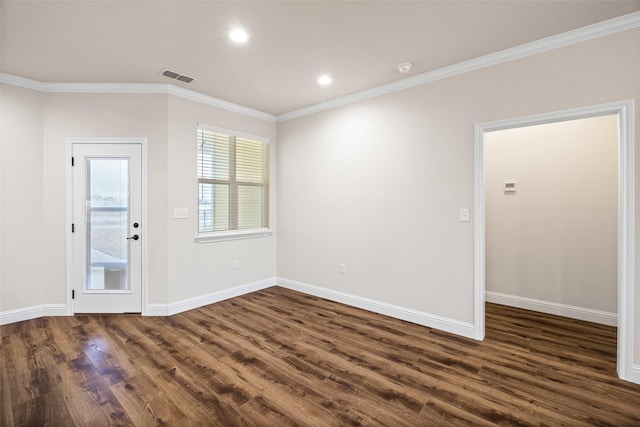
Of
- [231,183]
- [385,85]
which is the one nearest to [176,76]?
[231,183]

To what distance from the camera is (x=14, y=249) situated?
3.38 meters

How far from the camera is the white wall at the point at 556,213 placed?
11.0 ft

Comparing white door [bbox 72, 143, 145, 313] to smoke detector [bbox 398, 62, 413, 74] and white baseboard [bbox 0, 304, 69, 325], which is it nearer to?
white baseboard [bbox 0, 304, 69, 325]

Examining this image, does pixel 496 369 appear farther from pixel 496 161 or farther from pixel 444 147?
pixel 496 161

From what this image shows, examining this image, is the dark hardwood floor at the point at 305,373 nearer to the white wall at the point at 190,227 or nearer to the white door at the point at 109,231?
the white door at the point at 109,231

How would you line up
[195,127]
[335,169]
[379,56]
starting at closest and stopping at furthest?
[379,56] < [195,127] < [335,169]

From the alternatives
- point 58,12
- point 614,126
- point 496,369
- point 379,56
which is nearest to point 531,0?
point 379,56

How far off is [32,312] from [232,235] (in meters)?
2.39

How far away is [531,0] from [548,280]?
3.13 m

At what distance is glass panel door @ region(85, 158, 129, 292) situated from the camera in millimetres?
3637

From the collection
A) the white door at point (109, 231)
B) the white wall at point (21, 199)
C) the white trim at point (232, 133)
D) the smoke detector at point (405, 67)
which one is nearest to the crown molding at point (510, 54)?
the smoke detector at point (405, 67)

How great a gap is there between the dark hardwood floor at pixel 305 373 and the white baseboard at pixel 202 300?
0.52 feet

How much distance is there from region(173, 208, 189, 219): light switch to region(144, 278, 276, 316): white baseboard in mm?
1058

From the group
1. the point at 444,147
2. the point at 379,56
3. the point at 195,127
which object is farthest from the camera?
the point at 195,127
